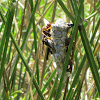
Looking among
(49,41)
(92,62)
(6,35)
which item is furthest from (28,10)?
(92,62)

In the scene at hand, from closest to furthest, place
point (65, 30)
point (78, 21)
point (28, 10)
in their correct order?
point (78, 21) < point (65, 30) < point (28, 10)

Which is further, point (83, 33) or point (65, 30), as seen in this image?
point (65, 30)

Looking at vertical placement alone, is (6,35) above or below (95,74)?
above

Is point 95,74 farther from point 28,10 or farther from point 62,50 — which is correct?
point 28,10

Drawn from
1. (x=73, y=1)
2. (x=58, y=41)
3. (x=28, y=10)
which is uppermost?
(x=28, y=10)

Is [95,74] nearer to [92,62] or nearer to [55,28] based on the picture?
[92,62]

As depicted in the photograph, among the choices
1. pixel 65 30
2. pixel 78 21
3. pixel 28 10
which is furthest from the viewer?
pixel 28 10
